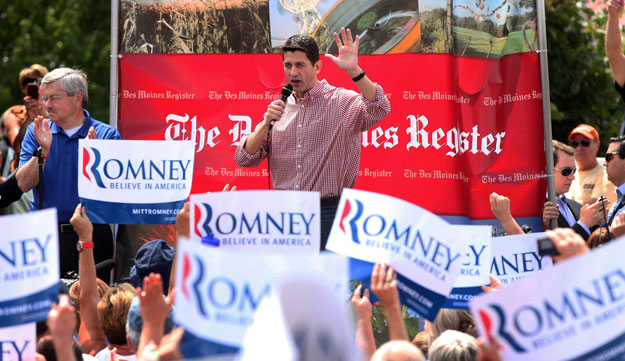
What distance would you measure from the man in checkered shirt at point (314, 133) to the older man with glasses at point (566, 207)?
179 cm

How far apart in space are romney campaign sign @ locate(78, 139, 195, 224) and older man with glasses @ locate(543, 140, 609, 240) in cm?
261

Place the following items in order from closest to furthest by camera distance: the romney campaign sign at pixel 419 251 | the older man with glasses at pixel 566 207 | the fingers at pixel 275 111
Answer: the romney campaign sign at pixel 419 251 → the fingers at pixel 275 111 → the older man with glasses at pixel 566 207

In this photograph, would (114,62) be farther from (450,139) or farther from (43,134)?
(450,139)

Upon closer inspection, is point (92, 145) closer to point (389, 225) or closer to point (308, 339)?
point (389, 225)

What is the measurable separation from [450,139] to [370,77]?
72cm

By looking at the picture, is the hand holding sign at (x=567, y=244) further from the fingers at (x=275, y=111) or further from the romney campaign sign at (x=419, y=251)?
the fingers at (x=275, y=111)

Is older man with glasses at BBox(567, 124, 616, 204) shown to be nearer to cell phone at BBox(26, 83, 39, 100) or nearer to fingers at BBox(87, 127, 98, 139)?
fingers at BBox(87, 127, 98, 139)

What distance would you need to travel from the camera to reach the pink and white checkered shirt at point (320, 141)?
19.4 feet

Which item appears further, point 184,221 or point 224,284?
point 184,221

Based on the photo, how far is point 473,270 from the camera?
5312 mm

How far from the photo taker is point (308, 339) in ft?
8.47

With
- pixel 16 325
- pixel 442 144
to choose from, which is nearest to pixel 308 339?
pixel 16 325

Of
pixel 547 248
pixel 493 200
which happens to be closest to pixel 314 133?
pixel 493 200

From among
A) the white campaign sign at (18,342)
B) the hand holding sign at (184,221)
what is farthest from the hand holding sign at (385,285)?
the white campaign sign at (18,342)
